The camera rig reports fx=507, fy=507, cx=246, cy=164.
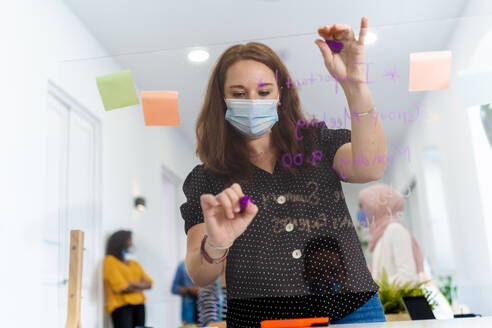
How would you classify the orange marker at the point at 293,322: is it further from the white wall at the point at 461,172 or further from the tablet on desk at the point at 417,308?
the white wall at the point at 461,172

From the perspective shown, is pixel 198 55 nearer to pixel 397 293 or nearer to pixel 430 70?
pixel 430 70

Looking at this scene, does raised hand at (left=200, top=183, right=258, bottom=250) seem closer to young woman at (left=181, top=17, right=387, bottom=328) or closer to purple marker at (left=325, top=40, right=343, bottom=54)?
young woman at (left=181, top=17, right=387, bottom=328)

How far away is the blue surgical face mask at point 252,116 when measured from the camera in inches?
47.9

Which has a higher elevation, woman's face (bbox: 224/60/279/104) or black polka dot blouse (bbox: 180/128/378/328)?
woman's face (bbox: 224/60/279/104)

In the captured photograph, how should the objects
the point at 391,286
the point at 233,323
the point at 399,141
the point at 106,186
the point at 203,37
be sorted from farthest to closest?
the point at 203,37, the point at 391,286, the point at 106,186, the point at 399,141, the point at 233,323

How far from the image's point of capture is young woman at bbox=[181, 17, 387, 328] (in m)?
1.11

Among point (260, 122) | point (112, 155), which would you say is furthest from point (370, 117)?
point (112, 155)

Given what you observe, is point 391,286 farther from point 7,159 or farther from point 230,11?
point 7,159

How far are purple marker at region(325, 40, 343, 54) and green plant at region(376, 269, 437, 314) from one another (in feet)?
2.96

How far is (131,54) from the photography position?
4.50 ft

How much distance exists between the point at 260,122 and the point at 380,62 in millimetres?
360

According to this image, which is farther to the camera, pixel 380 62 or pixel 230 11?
pixel 230 11

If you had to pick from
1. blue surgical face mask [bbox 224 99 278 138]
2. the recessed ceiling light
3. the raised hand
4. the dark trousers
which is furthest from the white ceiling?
the dark trousers

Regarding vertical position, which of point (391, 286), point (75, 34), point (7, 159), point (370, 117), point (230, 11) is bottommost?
point (391, 286)
